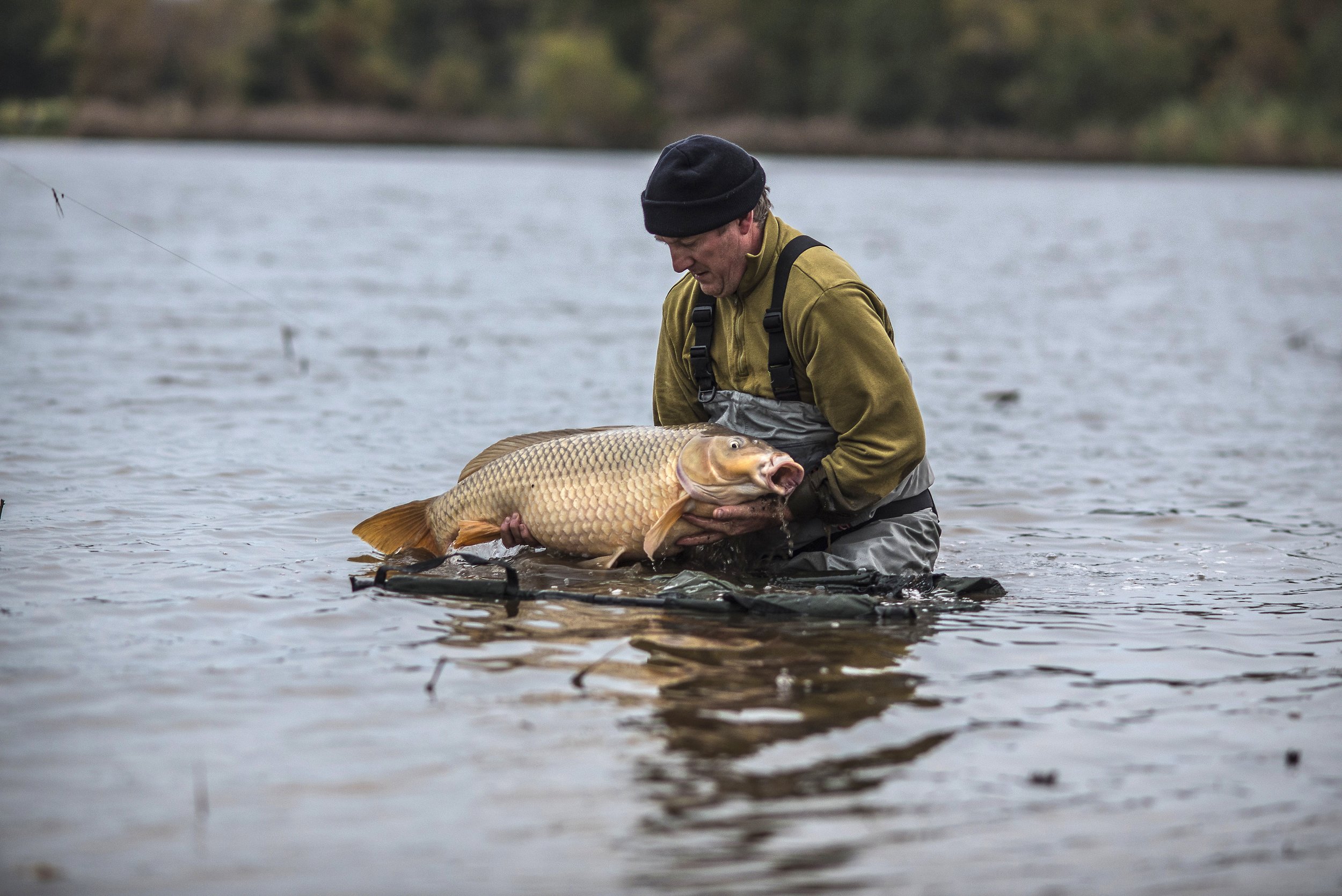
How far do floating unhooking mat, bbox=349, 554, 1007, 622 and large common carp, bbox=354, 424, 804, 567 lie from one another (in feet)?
0.58

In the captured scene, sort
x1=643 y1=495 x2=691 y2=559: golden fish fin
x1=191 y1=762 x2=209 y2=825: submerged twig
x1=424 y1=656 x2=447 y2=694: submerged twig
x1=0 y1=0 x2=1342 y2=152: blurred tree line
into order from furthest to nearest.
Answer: x1=0 y1=0 x2=1342 y2=152: blurred tree line, x1=643 y1=495 x2=691 y2=559: golden fish fin, x1=424 y1=656 x2=447 y2=694: submerged twig, x1=191 y1=762 x2=209 y2=825: submerged twig

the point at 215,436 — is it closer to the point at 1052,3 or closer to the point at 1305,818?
the point at 1305,818

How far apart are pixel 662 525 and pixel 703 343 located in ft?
2.41

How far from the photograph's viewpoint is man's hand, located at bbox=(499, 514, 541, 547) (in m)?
5.48

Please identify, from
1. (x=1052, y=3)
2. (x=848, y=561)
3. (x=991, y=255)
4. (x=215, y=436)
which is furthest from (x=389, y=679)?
(x=1052, y=3)

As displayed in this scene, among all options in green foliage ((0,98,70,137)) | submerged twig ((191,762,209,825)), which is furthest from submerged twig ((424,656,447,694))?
green foliage ((0,98,70,137))

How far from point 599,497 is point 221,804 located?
2.08 m

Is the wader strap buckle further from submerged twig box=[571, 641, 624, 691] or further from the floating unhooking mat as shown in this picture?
submerged twig box=[571, 641, 624, 691]

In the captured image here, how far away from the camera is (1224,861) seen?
3287 millimetres

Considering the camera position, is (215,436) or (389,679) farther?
(215,436)

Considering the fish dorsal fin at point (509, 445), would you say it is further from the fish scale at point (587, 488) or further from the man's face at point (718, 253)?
the man's face at point (718, 253)

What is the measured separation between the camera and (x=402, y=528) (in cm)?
584

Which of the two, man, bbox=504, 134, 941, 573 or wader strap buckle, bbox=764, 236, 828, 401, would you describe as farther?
wader strap buckle, bbox=764, 236, 828, 401

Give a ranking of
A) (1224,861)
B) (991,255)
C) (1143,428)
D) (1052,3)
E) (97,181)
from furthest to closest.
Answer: (1052,3), (97,181), (991,255), (1143,428), (1224,861)
